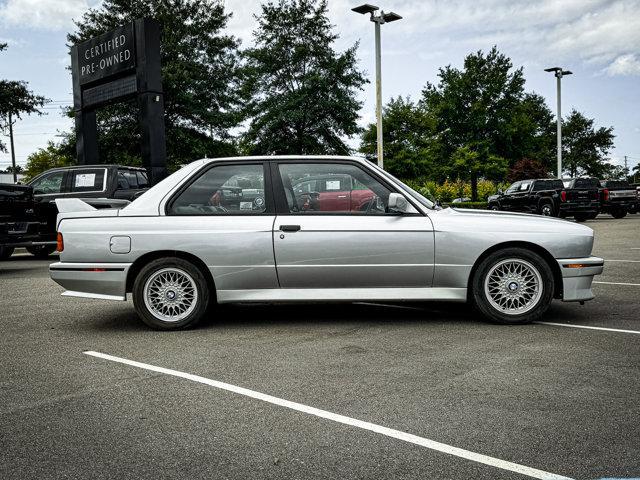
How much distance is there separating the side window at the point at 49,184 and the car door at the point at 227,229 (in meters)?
8.57

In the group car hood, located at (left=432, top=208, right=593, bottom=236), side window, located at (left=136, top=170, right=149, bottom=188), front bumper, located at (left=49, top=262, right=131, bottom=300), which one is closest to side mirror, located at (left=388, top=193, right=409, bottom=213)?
car hood, located at (left=432, top=208, right=593, bottom=236)

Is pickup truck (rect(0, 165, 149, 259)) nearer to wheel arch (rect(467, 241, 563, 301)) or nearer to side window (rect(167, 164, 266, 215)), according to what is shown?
side window (rect(167, 164, 266, 215))

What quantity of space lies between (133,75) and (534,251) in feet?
41.2

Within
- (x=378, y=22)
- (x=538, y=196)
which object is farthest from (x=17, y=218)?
(x=538, y=196)

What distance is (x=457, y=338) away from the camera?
5.26 meters

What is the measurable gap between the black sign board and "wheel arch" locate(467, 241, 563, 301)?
12217 mm

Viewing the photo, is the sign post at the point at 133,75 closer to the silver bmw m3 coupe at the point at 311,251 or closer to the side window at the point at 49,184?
the side window at the point at 49,184

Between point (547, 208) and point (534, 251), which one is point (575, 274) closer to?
point (534, 251)

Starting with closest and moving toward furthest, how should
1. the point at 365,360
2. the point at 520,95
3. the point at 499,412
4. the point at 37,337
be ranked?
the point at 499,412, the point at 365,360, the point at 37,337, the point at 520,95

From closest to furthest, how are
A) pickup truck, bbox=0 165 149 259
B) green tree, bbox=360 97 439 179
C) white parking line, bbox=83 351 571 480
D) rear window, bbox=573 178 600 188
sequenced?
1. white parking line, bbox=83 351 571 480
2. pickup truck, bbox=0 165 149 259
3. rear window, bbox=573 178 600 188
4. green tree, bbox=360 97 439 179

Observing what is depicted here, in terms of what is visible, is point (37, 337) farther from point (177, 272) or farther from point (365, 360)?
point (365, 360)

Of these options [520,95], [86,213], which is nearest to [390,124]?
[520,95]

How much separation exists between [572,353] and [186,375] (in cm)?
288

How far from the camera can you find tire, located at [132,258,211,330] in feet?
18.8
